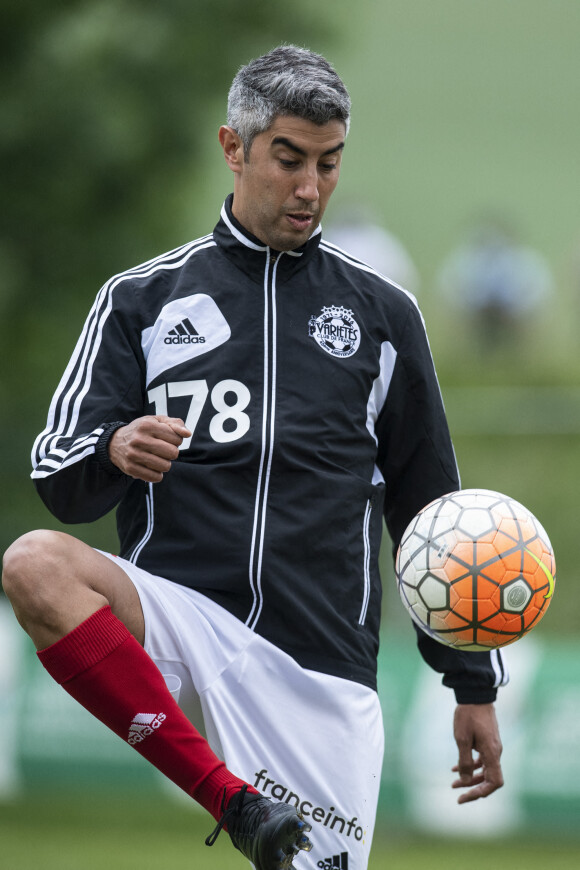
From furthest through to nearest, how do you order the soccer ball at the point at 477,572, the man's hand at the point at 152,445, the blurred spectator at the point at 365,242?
1. the blurred spectator at the point at 365,242
2. the soccer ball at the point at 477,572
3. the man's hand at the point at 152,445

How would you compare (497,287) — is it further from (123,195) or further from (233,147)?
(233,147)

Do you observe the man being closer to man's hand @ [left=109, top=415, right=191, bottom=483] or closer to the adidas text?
the adidas text

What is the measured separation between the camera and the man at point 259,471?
12.9ft

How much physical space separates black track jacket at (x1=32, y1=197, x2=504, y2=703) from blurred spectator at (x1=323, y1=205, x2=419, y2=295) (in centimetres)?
869

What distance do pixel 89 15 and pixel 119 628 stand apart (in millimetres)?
5174

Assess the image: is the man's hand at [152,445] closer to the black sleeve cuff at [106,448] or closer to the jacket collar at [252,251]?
the black sleeve cuff at [106,448]

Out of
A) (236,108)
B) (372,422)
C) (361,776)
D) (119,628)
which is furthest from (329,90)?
(361,776)

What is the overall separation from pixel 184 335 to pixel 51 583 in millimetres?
921

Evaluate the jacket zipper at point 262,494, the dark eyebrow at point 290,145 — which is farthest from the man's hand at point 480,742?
the dark eyebrow at point 290,145

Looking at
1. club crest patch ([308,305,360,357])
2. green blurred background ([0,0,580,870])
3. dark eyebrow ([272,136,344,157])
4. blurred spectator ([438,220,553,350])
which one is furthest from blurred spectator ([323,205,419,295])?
dark eyebrow ([272,136,344,157])

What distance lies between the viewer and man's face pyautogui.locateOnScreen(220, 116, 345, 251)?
409cm

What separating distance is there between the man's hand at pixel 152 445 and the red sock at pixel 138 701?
0.41 m

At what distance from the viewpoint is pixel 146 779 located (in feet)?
26.4

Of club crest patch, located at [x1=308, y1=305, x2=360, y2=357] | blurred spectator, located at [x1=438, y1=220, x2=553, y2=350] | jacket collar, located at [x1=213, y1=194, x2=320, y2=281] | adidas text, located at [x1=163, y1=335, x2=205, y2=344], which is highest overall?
blurred spectator, located at [x1=438, y1=220, x2=553, y2=350]
